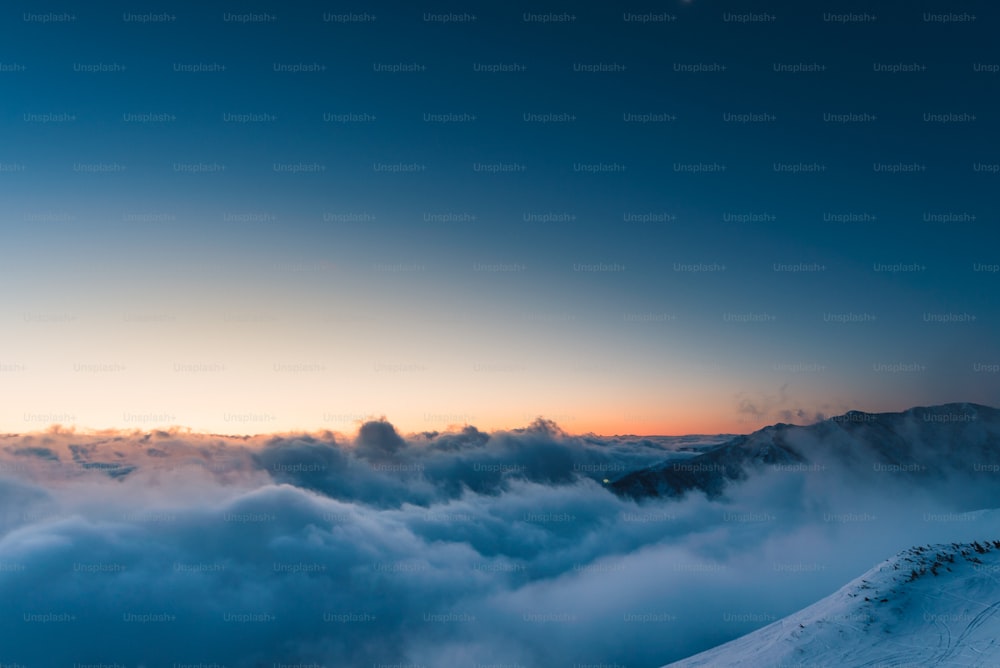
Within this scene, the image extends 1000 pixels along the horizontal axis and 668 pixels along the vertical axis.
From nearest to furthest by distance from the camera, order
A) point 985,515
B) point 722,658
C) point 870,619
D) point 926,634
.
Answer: point 926,634 → point 870,619 → point 722,658 → point 985,515

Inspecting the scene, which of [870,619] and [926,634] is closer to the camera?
[926,634]

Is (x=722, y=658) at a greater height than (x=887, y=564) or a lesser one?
lesser

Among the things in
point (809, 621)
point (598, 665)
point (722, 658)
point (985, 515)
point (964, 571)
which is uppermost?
point (964, 571)

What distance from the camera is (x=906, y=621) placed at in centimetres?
2752

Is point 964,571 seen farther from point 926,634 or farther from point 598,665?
point 598,665

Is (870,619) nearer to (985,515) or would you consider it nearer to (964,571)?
(964,571)

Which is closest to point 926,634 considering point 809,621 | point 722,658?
point 809,621

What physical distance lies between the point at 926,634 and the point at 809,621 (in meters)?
6.62

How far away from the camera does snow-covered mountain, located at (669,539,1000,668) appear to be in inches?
970

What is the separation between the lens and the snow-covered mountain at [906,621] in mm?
24641

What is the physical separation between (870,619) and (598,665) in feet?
671

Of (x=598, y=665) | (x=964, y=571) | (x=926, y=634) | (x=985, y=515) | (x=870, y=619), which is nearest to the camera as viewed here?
(x=926, y=634)

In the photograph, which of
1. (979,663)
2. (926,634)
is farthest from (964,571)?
(979,663)

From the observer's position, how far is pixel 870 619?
1117 inches
